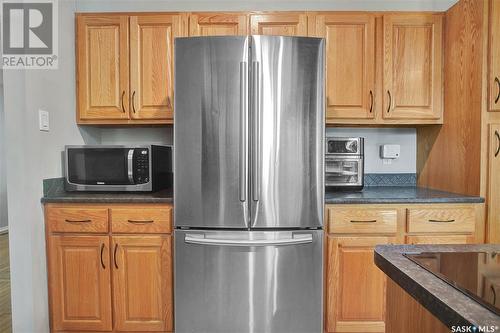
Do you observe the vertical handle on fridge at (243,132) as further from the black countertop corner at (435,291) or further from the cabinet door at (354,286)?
the black countertop corner at (435,291)

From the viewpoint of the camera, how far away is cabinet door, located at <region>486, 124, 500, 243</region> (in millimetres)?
1820

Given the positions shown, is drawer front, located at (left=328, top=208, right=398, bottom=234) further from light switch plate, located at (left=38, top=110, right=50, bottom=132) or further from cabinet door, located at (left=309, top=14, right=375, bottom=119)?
light switch plate, located at (left=38, top=110, right=50, bottom=132)

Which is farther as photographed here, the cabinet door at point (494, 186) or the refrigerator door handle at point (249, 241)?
the cabinet door at point (494, 186)

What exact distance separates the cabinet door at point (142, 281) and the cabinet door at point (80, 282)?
67 millimetres

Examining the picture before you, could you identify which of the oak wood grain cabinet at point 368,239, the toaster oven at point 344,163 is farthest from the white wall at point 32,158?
the toaster oven at point 344,163

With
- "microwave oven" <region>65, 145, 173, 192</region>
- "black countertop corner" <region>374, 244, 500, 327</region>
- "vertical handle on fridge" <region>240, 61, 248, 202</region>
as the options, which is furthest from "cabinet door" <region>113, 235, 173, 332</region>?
"black countertop corner" <region>374, 244, 500, 327</region>

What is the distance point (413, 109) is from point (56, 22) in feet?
8.24

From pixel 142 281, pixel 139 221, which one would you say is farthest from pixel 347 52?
pixel 142 281

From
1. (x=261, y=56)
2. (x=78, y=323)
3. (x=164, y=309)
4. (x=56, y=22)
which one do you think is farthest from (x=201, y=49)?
(x=78, y=323)

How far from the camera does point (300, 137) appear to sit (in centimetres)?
171

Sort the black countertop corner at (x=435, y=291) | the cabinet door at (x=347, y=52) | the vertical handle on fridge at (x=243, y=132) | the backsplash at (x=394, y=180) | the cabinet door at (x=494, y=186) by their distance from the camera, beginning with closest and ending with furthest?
the black countertop corner at (x=435, y=291) → the vertical handle on fridge at (x=243, y=132) → the cabinet door at (x=494, y=186) → the cabinet door at (x=347, y=52) → the backsplash at (x=394, y=180)

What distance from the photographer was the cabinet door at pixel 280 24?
2162 millimetres

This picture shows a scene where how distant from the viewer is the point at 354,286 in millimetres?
1864

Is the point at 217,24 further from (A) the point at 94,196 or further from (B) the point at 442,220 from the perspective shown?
(B) the point at 442,220
